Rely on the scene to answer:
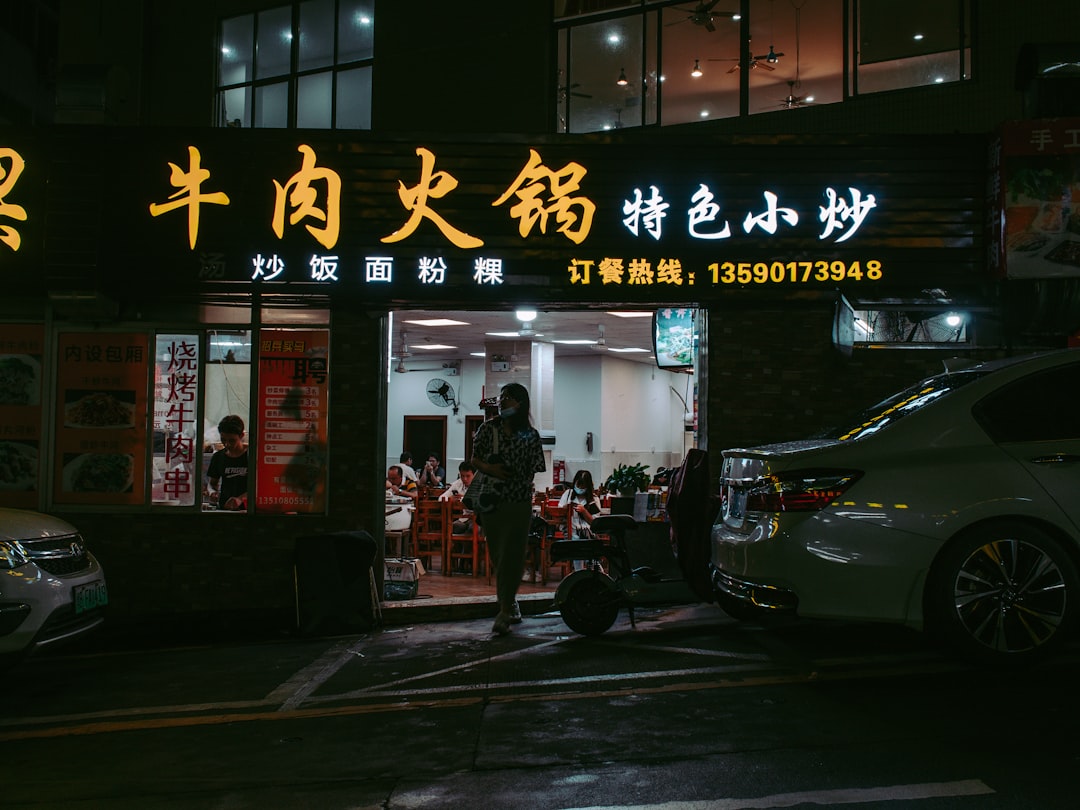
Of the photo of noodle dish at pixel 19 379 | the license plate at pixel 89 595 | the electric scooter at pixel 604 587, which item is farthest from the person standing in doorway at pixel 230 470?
the electric scooter at pixel 604 587

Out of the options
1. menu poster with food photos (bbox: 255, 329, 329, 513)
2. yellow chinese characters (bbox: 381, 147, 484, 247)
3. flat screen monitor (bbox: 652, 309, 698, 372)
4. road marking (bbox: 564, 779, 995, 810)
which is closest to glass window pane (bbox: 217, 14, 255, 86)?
yellow chinese characters (bbox: 381, 147, 484, 247)

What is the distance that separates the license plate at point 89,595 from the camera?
6.52 metres

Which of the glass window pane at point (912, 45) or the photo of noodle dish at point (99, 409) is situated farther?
the glass window pane at point (912, 45)

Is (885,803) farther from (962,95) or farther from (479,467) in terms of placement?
(962,95)

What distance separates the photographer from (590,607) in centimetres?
741

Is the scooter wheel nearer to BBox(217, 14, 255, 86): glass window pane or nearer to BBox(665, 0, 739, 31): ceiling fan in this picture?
BBox(665, 0, 739, 31): ceiling fan

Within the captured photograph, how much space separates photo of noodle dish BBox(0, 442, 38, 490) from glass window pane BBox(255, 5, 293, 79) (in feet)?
18.9

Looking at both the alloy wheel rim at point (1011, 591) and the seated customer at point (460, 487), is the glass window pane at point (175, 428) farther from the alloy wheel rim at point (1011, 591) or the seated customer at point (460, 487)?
the alloy wheel rim at point (1011, 591)

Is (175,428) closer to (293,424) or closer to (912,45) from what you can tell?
(293,424)

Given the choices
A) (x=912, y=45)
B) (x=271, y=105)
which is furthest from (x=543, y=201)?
(x=271, y=105)

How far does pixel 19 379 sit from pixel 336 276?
3376mm

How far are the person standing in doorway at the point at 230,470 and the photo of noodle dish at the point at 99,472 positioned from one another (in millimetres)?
830

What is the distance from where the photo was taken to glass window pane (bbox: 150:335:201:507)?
9.53 meters

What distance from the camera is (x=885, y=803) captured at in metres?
3.56
